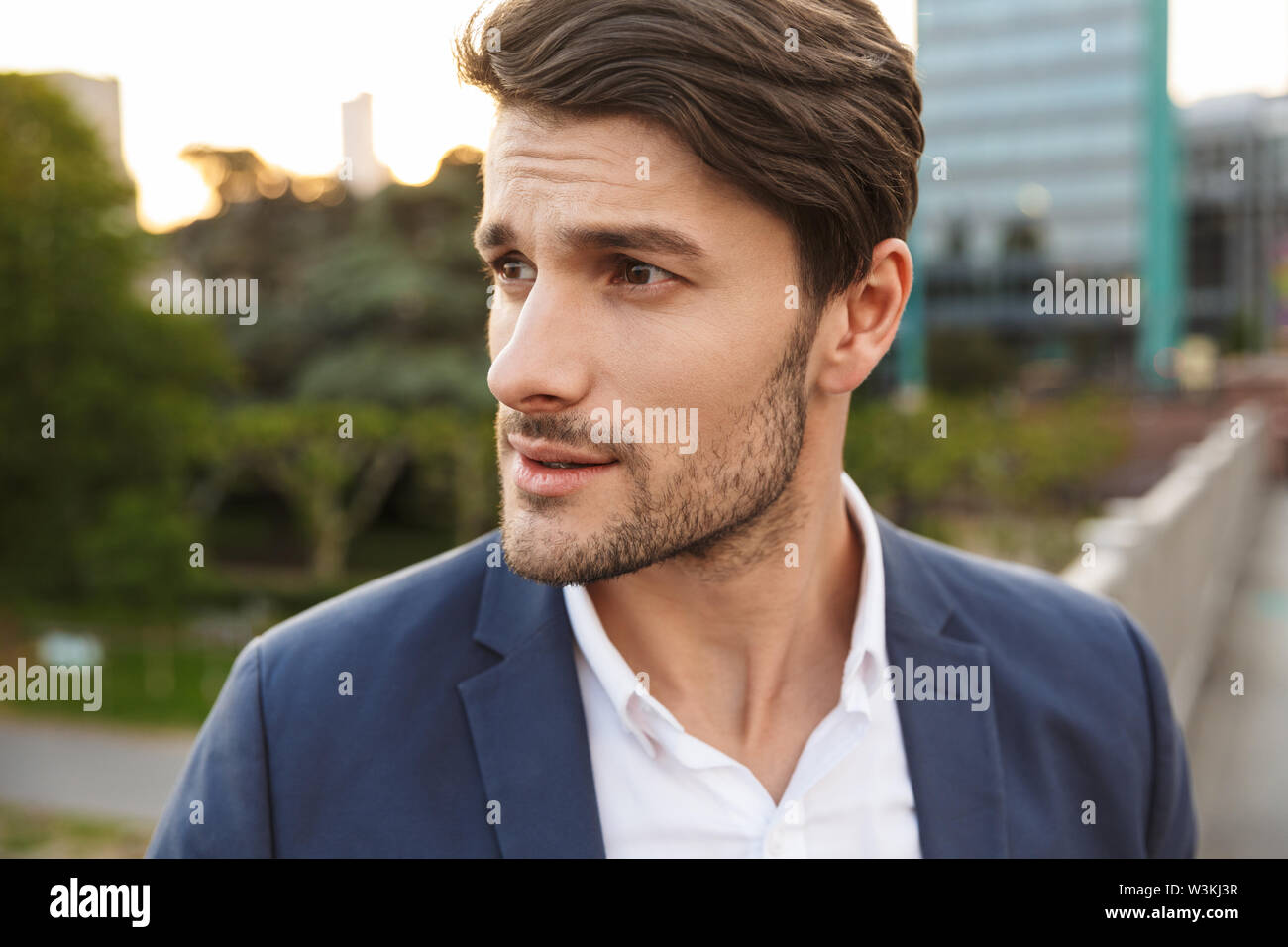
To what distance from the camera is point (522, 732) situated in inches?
71.3

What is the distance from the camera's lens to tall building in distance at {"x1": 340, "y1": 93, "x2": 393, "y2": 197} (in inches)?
467

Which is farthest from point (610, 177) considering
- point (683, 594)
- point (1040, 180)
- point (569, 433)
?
point (1040, 180)

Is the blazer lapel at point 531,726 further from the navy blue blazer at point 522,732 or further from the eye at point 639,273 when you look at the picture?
the eye at point 639,273

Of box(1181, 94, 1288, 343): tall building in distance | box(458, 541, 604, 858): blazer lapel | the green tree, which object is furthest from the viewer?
box(1181, 94, 1288, 343): tall building in distance

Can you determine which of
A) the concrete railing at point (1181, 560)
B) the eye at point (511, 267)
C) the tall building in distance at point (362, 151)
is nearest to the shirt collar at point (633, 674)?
the eye at point (511, 267)

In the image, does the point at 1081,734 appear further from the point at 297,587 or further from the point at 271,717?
the point at 297,587

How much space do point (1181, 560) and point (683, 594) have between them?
6.71 metres

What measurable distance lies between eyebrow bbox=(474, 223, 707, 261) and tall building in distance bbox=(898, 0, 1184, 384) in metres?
53.8

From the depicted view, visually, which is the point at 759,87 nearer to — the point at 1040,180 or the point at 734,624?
the point at 734,624

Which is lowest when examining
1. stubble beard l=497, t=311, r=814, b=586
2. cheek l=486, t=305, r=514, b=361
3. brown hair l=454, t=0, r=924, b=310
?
stubble beard l=497, t=311, r=814, b=586

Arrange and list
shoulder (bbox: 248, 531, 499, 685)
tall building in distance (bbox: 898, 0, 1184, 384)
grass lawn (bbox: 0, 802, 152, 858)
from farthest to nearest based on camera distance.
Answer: tall building in distance (bbox: 898, 0, 1184, 384) < grass lawn (bbox: 0, 802, 152, 858) < shoulder (bbox: 248, 531, 499, 685)

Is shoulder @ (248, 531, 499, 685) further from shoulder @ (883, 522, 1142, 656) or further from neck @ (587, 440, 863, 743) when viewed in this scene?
shoulder @ (883, 522, 1142, 656)

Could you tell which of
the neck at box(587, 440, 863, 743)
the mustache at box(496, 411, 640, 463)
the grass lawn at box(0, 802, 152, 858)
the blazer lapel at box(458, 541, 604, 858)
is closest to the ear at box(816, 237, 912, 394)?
the neck at box(587, 440, 863, 743)
